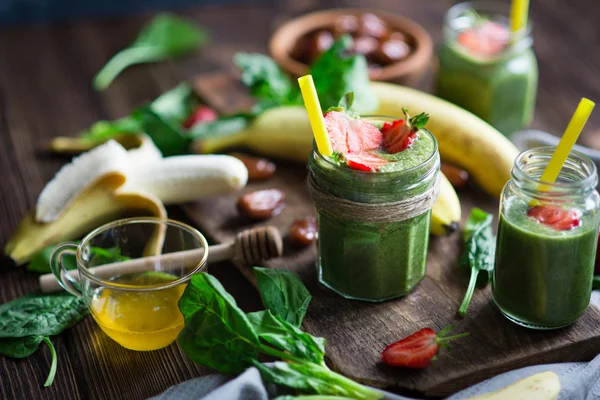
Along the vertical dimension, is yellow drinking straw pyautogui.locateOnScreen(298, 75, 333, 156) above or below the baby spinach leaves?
above

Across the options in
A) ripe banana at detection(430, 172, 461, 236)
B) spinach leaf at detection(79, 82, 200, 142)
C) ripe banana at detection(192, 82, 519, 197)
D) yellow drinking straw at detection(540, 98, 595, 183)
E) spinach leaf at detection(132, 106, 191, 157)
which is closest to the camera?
yellow drinking straw at detection(540, 98, 595, 183)

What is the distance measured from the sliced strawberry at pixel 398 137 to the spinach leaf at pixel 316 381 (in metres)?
0.34

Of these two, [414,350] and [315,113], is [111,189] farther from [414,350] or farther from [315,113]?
[414,350]

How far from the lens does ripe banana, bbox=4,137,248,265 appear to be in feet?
4.65

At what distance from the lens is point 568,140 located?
1.04 metres

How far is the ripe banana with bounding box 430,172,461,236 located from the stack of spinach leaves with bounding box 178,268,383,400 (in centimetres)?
37

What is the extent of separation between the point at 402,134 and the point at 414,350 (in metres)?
0.32

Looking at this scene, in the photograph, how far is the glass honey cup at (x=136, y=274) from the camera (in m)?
1.16

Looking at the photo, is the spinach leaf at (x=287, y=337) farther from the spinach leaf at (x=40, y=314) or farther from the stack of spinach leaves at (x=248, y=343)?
the spinach leaf at (x=40, y=314)

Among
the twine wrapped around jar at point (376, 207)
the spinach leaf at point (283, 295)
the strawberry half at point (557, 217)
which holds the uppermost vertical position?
the strawberry half at point (557, 217)

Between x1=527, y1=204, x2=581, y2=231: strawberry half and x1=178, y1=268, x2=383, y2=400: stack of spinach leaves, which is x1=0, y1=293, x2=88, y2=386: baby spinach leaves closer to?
x1=178, y1=268, x2=383, y2=400: stack of spinach leaves

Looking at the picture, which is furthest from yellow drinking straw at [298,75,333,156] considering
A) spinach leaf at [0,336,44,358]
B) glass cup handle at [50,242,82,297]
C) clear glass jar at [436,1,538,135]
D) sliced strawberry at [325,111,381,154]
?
clear glass jar at [436,1,538,135]

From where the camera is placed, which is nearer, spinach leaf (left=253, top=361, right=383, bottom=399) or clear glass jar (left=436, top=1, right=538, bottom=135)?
spinach leaf (left=253, top=361, right=383, bottom=399)

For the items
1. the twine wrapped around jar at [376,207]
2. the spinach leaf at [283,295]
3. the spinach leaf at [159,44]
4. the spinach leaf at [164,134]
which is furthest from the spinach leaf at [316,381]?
the spinach leaf at [159,44]
